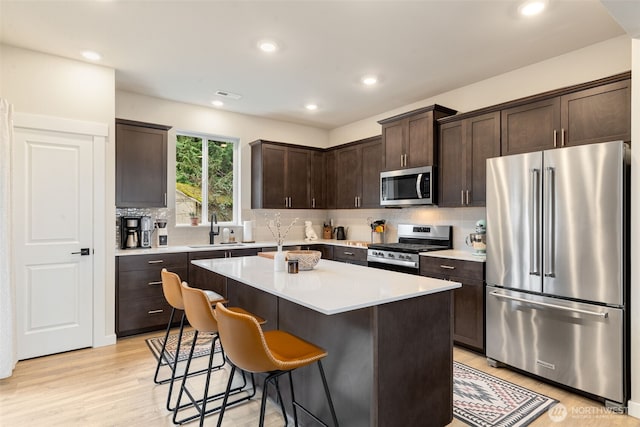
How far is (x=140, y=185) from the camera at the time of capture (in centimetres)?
405

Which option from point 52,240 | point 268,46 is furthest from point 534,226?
point 52,240

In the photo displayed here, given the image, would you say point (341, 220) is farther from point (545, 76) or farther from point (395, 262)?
point (545, 76)

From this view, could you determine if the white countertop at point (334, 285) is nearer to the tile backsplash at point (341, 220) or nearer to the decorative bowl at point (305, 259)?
the decorative bowl at point (305, 259)

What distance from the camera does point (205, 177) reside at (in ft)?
16.5

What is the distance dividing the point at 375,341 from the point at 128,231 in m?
3.44

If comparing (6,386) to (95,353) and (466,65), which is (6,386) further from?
(466,65)

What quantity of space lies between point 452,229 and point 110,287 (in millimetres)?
3836

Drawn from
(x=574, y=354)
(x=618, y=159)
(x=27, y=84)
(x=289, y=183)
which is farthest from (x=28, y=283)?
(x=618, y=159)

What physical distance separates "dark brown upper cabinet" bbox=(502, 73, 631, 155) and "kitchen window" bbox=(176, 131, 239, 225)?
3.62 metres

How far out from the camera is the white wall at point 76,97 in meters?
3.13

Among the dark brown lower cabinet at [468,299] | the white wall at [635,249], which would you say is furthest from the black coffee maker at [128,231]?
the white wall at [635,249]

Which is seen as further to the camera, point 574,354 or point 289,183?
point 289,183

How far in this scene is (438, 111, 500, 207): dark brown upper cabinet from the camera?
3529 millimetres

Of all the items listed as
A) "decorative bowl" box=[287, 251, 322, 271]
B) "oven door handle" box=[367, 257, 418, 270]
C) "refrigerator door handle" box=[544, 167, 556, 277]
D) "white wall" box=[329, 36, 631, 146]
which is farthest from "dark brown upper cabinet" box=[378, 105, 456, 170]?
"decorative bowl" box=[287, 251, 322, 271]
